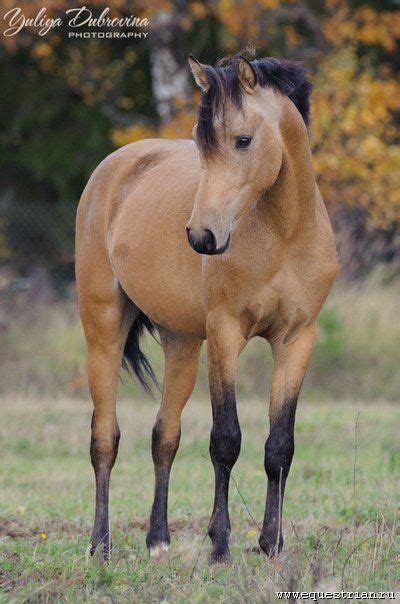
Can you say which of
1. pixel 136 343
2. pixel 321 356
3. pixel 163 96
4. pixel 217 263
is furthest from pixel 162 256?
pixel 163 96

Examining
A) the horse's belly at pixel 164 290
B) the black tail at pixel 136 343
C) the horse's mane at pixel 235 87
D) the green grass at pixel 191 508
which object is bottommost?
the green grass at pixel 191 508

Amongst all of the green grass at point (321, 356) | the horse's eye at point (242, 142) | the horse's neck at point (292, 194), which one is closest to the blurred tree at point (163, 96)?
the green grass at point (321, 356)

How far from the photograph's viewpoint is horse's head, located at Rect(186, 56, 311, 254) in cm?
438

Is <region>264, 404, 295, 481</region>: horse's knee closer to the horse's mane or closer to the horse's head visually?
the horse's head

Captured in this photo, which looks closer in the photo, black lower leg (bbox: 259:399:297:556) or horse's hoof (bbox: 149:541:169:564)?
horse's hoof (bbox: 149:541:169:564)

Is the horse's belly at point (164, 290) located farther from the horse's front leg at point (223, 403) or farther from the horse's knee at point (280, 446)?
the horse's knee at point (280, 446)

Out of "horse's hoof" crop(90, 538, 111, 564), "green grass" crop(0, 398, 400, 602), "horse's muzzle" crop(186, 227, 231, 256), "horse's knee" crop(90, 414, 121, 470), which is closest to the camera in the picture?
"green grass" crop(0, 398, 400, 602)

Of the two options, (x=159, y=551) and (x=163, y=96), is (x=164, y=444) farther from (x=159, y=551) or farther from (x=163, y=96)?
(x=163, y=96)

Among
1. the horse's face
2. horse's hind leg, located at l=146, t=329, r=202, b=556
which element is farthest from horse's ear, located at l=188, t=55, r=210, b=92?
horse's hind leg, located at l=146, t=329, r=202, b=556

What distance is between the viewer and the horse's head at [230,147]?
4379mm

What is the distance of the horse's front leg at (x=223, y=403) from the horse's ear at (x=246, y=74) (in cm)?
106

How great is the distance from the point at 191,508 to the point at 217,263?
7.27ft

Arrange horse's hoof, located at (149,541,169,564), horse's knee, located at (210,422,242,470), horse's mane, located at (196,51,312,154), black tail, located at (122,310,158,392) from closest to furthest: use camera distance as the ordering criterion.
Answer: horse's mane, located at (196,51,312,154), horse's hoof, located at (149,541,169,564), horse's knee, located at (210,422,242,470), black tail, located at (122,310,158,392)

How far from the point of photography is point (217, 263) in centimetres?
500
